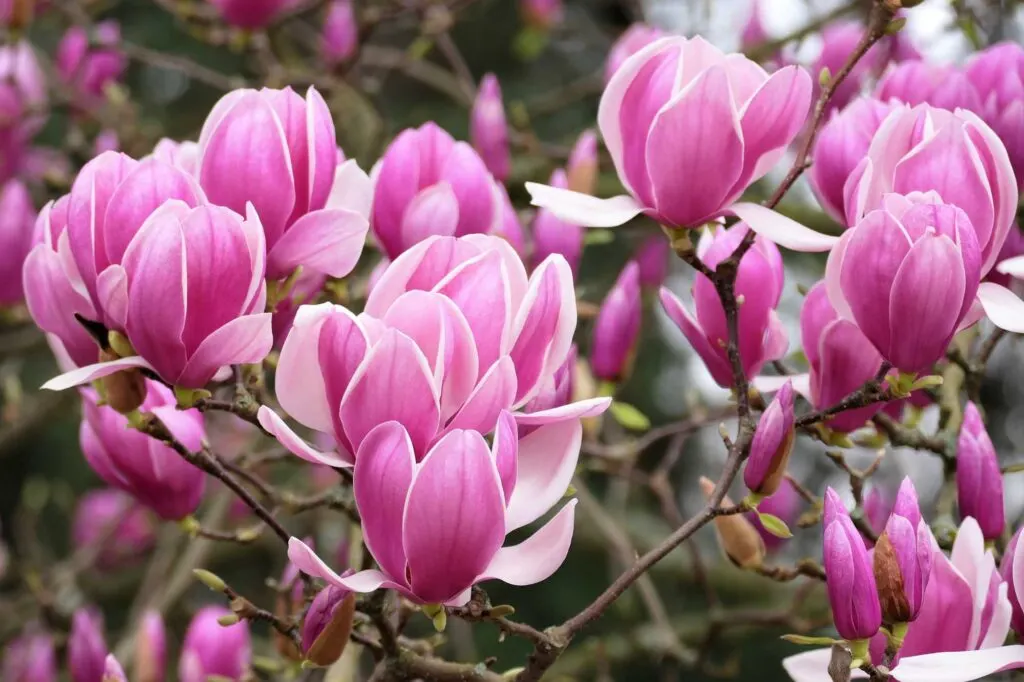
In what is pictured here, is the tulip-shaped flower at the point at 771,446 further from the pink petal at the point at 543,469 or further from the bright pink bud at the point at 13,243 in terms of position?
the bright pink bud at the point at 13,243

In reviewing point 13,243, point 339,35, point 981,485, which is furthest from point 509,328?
point 339,35

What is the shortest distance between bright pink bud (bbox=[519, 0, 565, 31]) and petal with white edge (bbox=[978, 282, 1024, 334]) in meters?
1.94

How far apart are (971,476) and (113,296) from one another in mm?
562

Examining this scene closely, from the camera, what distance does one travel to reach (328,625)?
0.60 meters

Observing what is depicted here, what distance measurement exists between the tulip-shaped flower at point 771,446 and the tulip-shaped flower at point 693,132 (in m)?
0.10

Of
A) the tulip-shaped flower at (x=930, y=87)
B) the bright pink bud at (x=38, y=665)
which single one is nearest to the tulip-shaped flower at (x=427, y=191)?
the tulip-shaped flower at (x=930, y=87)

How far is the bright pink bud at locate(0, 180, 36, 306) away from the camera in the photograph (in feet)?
4.18

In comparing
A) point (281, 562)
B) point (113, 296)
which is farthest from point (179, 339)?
point (281, 562)

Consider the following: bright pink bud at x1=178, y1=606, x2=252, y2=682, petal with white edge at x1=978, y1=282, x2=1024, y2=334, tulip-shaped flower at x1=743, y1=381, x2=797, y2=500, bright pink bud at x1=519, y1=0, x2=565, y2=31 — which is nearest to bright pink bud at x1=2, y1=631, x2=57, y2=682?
bright pink bud at x1=178, y1=606, x2=252, y2=682

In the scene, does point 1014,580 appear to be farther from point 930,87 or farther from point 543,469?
point 930,87

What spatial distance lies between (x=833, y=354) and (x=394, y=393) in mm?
312

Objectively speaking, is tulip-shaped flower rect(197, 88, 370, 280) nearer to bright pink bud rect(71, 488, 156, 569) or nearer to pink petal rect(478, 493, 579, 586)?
pink petal rect(478, 493, 579, 586)

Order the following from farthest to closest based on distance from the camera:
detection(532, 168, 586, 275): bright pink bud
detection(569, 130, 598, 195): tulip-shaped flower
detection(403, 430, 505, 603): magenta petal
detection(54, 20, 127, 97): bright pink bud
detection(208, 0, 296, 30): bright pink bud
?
detection(54, 20, 127, 97): bright pink bud
detection(208, 0, 296, 30): bright pink bud
detection(569, 130, 598, 195): tulip-shaped flower
detection(532, 168, 586, 275): bright pink bud
detection(403, 430, 505, 603): magenta petal

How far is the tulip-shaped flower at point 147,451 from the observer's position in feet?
2.39
